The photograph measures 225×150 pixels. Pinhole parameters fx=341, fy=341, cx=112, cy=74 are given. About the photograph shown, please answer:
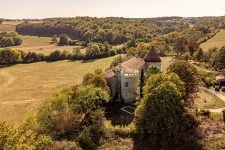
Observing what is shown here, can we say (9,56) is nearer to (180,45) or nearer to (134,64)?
(180,45)

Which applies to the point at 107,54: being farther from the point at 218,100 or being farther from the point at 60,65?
the point at 218,100

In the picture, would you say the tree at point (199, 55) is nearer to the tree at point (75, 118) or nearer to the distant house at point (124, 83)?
the distant house at point (124, 83)

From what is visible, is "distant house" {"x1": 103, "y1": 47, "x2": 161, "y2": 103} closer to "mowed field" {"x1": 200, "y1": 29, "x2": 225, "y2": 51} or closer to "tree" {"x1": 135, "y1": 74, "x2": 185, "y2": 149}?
"tree" {"x1": 135, "y1": 74, "x2": 185, "y2": 149}

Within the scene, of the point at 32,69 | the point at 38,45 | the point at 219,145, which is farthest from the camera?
the point at 38,45

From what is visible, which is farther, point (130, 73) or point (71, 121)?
point (130, 73)

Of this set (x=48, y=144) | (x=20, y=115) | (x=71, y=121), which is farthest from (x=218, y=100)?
(x=20, y=115)

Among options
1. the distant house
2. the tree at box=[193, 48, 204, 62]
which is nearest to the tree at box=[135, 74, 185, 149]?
the distant house

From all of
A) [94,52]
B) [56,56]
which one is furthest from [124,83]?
[56,56]

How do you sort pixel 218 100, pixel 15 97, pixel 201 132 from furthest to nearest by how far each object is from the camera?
pixel 15 97
pixel 218 100
pixel 201 132
